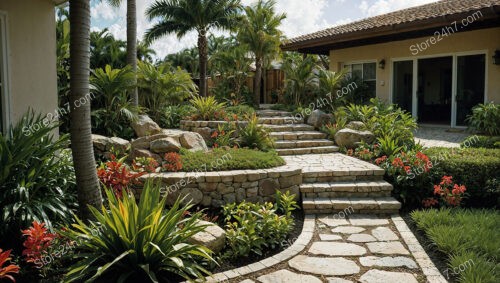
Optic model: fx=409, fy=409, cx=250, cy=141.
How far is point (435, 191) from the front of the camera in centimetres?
614

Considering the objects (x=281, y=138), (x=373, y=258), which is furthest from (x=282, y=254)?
(x=281, y=138)

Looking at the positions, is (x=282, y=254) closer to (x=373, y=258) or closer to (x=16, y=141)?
(x=373, y=258)

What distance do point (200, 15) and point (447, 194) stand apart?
11.4m

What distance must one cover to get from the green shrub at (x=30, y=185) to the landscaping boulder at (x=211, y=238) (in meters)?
1.45

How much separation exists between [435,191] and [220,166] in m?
3.31

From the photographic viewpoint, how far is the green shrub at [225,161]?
656 centimetres

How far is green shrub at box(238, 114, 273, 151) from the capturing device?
873cm

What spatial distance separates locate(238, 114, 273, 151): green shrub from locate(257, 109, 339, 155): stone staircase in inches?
19.9

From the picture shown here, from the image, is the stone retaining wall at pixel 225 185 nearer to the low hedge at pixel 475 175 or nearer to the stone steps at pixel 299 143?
the low hedge at pixel 475 175

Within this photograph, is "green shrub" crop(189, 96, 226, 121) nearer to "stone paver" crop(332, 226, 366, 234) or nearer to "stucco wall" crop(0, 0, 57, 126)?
"stucco wall" crop(0, 0, 57, 126)

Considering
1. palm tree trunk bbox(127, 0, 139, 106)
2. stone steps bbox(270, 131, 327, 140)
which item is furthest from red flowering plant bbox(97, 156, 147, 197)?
palm tree trunk bbox(127, 0, 139, 106)

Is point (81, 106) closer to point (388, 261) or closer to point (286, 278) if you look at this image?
point (286, 278)

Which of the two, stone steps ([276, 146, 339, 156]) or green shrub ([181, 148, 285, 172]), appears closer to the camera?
green shrub ([181, 148, 285, 172])

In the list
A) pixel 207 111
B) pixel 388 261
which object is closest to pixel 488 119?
pixel 207 111
